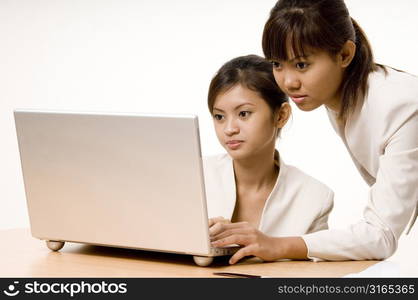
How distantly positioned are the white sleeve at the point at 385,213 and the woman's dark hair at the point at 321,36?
0.17m

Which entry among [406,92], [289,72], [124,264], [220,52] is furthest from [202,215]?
[220,52]

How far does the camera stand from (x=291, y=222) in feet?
6.74

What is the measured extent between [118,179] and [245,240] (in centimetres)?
30

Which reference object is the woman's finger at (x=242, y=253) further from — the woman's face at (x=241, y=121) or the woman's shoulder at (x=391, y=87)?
the woman's shoulder at (x=391, y=87)

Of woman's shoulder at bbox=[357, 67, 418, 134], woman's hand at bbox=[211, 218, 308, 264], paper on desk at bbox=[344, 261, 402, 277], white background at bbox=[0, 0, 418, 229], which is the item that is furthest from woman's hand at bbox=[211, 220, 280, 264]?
white background at bbox=[0, 0, 418, 229]

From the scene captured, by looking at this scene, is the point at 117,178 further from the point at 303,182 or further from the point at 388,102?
the point at 388,102

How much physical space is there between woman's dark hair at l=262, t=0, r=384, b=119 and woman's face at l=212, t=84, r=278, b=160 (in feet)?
0.55

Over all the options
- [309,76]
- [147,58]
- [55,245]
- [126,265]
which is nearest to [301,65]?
[309,76]

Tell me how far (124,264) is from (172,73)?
3.42m

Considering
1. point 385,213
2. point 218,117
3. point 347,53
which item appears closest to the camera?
point 385,213

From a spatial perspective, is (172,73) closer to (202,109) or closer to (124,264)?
(202,109)

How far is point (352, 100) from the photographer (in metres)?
2.02

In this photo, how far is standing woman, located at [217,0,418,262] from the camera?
1.84 meters

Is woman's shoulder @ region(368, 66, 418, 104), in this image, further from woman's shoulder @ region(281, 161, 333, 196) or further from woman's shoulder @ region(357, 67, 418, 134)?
woman's shoulder @ region(281, 161, 333, 196)
